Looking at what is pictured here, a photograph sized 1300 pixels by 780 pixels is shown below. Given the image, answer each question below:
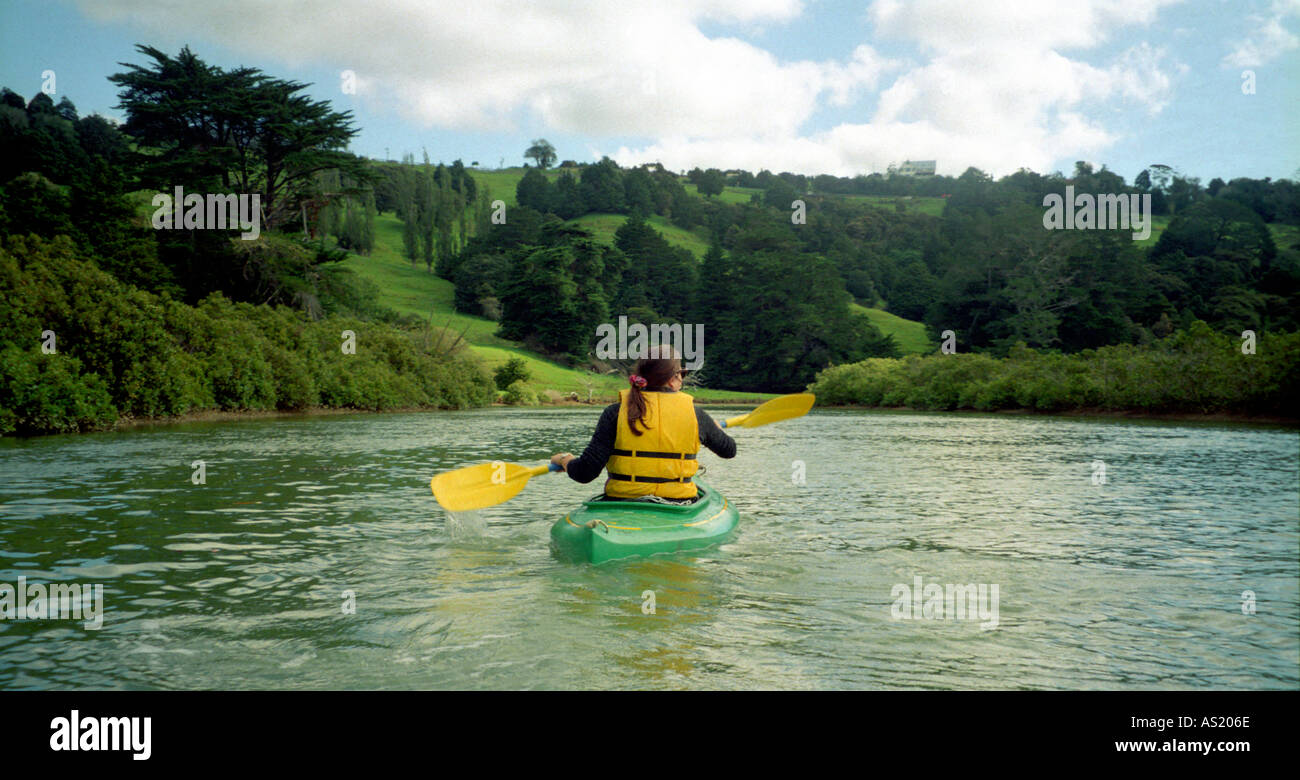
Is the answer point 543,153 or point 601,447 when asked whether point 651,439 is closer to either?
point 601,447

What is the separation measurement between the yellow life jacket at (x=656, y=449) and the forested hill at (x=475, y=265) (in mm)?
16325

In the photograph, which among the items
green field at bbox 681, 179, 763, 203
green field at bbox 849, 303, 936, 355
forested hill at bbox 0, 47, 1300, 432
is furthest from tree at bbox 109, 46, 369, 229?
green field at bbox 681, 179, 763, 203

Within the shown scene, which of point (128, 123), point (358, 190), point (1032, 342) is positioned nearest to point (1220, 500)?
point (358, 190)

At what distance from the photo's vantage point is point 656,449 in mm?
7352

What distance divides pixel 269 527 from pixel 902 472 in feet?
34.7

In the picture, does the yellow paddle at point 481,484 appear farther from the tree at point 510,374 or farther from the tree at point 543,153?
the tree at point 543,153

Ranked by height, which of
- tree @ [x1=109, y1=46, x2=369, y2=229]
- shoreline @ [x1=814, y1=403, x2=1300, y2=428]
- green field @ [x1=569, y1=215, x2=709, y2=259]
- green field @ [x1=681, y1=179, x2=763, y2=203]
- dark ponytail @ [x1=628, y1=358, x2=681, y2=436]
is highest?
green field @ [x1=681, y1=179, x2=763, y2=203]

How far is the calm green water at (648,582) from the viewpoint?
4426 millimetres

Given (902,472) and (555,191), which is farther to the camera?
(555,191)

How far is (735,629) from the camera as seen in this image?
5.19 metres

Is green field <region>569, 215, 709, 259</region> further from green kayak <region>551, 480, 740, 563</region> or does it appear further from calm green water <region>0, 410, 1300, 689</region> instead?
green kayak <region>551, 480, 740, 563</region>

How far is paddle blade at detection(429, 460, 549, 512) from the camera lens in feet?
27.4

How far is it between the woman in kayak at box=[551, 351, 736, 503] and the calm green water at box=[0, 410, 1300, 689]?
0.74 metres
